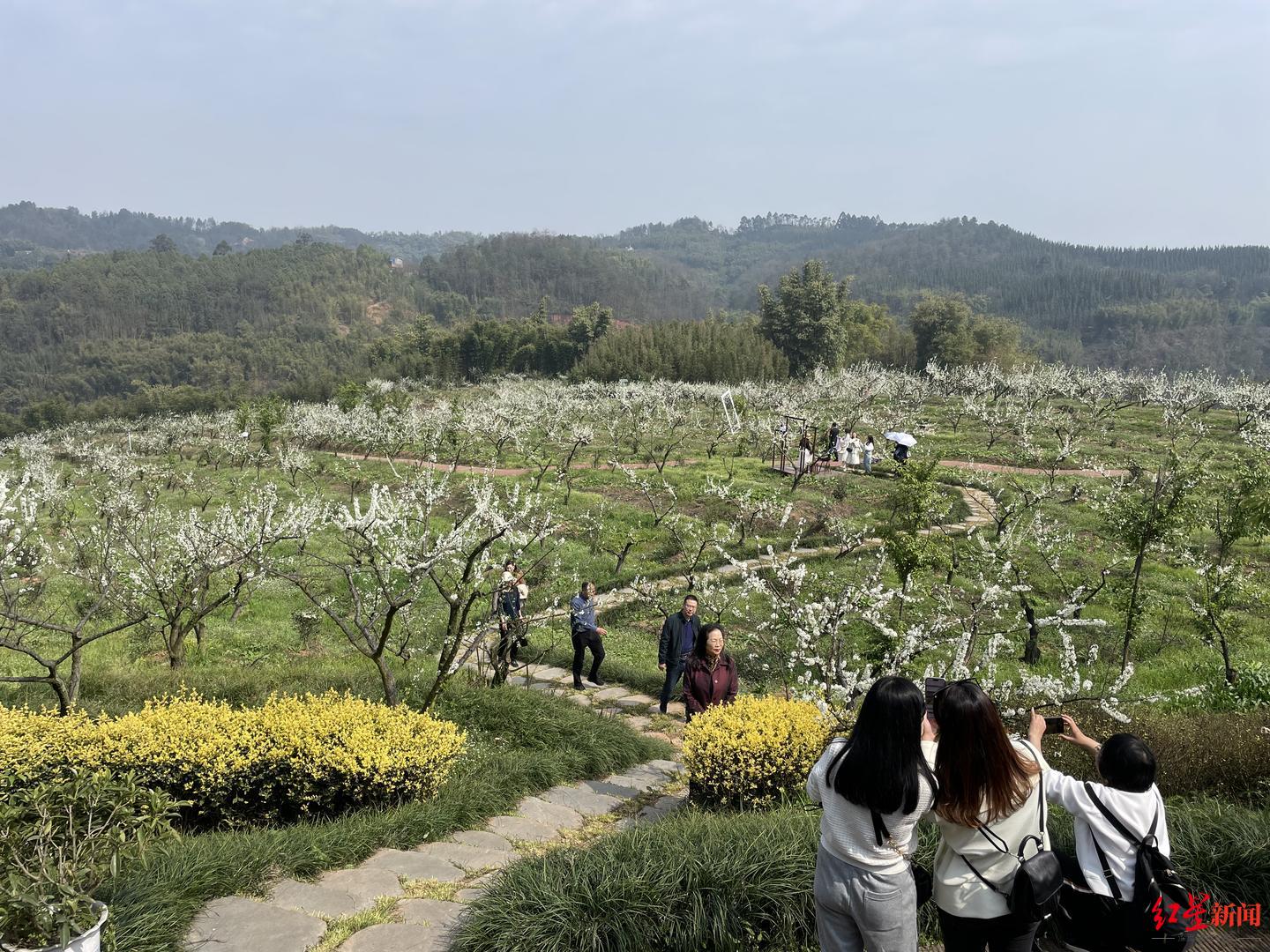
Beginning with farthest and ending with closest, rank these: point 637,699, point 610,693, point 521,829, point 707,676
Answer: point 610,693
point 637,699
point 707,676
point 521,829

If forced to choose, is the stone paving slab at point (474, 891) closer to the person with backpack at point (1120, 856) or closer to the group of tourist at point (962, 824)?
the group of tourist at point (962, 824)

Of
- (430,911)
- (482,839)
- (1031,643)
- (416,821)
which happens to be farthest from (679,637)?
(1031,643)

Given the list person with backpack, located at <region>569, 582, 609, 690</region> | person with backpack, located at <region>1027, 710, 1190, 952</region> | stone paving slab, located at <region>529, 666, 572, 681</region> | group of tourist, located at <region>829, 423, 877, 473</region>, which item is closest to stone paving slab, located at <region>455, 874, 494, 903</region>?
person with backpack, located at <region>1027, 710, 1190, 952</region>

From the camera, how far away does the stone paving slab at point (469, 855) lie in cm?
515

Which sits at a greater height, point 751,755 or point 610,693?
point 751,755

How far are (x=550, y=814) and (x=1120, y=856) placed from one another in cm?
425

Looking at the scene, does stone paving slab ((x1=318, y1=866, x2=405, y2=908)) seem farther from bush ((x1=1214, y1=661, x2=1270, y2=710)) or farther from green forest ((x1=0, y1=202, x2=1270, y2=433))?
green forest ((x1=0, y1=202, x2=1270, y2=433))

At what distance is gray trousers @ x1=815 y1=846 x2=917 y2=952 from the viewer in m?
3.04

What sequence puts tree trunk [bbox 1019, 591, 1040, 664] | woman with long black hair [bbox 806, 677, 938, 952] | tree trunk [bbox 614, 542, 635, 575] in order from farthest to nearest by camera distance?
tree trunk [bbox 614, 542, 635, 575] → tree trunk [bbox 1019, 591, 1040, 664] → woman with long black hair [bbox 806, 677, 938, 952]

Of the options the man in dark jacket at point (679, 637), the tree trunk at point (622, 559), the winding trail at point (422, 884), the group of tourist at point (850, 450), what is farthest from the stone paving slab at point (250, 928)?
the group of tourist at point (850, 450)

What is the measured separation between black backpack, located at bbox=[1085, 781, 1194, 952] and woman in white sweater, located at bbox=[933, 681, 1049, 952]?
0.36m

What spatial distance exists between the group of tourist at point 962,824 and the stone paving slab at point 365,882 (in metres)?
2.63

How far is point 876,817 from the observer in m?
3.02

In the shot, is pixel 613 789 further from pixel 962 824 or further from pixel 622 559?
pixel 622 559
